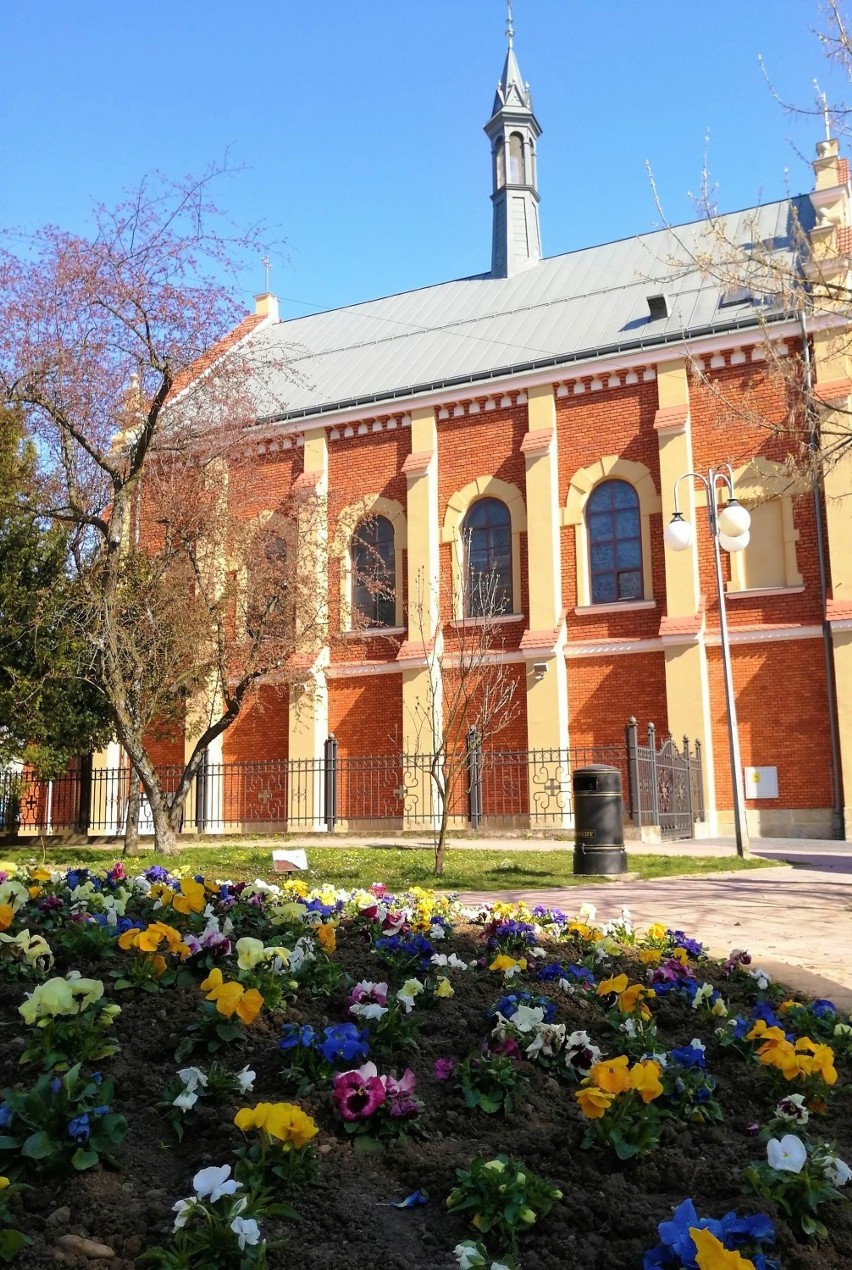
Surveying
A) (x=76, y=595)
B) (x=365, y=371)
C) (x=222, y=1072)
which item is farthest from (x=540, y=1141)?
(x=365, y=371)

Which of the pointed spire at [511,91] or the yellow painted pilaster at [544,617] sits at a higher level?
the pointed spire at [511,91]

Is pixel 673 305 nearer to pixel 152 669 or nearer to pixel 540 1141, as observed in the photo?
pixel 152 669

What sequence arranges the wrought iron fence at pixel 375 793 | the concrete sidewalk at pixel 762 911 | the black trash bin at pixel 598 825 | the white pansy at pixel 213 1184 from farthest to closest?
the wrought iron fence at pixel 375 793, the black trash bin at pixel 598 825, the concrete sidewalk at pixel 762 911, the white pansy at pixel 213 1184

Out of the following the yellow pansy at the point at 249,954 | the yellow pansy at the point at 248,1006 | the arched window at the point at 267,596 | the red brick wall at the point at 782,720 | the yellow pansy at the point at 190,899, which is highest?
the arched window at the point at 267,596

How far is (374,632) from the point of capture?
2409cm

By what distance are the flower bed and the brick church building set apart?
15418 millimetres

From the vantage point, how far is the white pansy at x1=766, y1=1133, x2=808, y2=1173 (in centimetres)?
222

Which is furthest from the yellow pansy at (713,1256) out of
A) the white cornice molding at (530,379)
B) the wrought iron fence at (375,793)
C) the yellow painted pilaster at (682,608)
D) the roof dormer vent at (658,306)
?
the roof dormer vent at (658,306)

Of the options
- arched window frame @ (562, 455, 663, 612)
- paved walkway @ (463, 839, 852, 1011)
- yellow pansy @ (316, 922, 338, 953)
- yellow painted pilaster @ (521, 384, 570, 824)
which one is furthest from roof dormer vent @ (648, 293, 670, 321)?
yellow pansy @ (316, 922, 338, 953)

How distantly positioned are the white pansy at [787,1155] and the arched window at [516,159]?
102 feet

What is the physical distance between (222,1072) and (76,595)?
14.1m

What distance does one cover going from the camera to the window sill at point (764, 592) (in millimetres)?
20047

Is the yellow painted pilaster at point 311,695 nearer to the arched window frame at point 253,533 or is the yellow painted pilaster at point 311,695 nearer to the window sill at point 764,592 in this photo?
the arched window frame at point 253,533

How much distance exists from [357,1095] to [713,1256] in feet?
3.41
